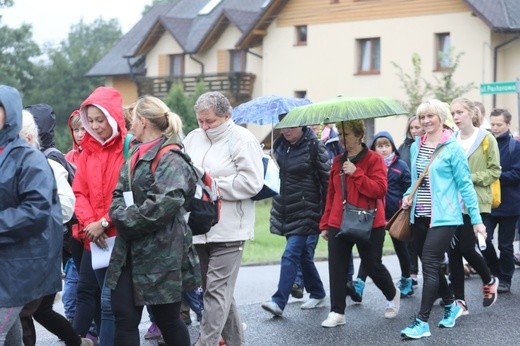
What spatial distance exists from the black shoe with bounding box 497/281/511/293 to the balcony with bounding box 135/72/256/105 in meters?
36.2

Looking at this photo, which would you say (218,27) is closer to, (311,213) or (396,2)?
(396,2)

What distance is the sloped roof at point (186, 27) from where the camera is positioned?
47531mm

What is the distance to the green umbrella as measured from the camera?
26.2 ft

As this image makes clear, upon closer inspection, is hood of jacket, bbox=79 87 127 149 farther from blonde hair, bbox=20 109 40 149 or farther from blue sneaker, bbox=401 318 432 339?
blue sneaker, bbox=401 318 432 339

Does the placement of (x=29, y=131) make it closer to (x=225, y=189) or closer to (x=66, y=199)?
(x=66, y=199)

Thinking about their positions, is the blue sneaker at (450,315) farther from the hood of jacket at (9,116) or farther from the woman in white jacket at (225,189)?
the hood of jacket at (9,116)

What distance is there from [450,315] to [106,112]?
3693 mm

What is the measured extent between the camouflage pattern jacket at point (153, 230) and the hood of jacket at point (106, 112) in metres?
0.53

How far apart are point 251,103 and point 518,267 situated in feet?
14.3

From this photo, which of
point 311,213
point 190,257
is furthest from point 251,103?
point 190,257

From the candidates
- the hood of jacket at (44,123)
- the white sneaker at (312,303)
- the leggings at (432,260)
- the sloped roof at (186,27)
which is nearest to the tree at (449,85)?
the sloped roof at (186,27)

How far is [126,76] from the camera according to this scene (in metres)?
54.2

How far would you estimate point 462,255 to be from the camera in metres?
9.28

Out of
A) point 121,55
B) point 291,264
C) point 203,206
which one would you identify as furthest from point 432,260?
point 121,55
